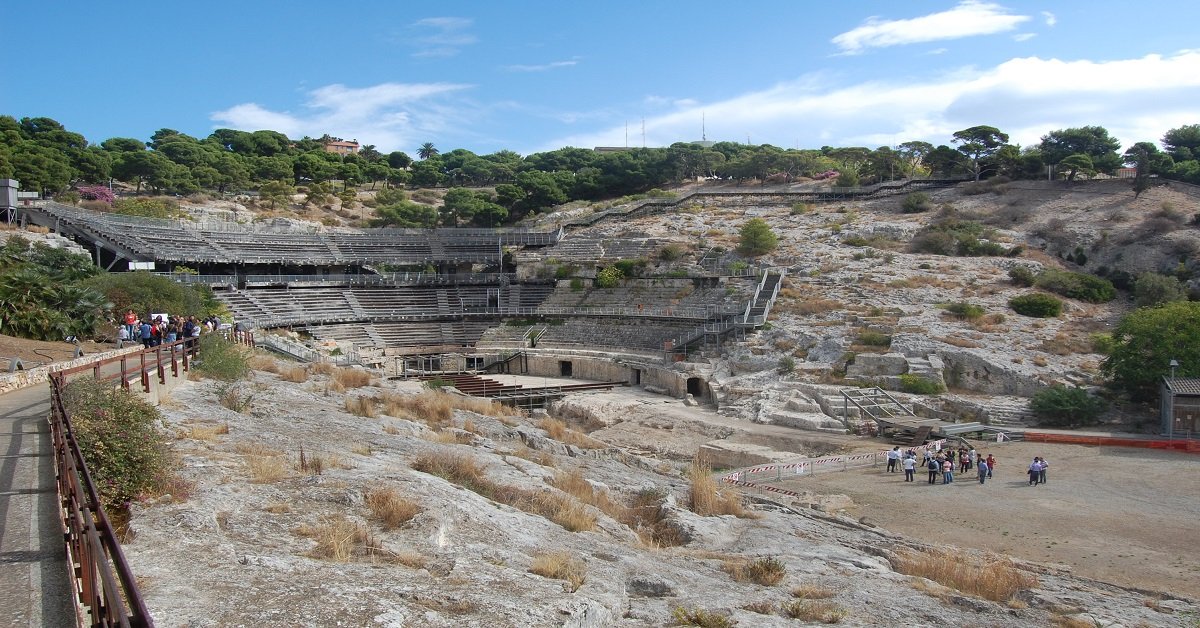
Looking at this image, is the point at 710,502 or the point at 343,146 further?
the point at 343,146

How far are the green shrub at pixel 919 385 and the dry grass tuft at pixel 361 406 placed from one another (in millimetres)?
22143

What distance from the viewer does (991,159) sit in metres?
67.4

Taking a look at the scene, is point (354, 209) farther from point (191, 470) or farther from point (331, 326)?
point (191, 470)

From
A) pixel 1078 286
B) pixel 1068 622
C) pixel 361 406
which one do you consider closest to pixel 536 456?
pixel 361 406

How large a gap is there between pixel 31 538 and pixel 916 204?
62.9 metres

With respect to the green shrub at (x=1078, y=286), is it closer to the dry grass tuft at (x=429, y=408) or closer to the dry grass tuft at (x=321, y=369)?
the dry grass tuft at (x=429, y=408)

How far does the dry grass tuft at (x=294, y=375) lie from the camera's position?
24.0 metres

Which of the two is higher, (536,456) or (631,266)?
(631,266)

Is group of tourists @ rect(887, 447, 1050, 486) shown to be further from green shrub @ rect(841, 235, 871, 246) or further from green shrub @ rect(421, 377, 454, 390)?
green shrub @ rect(841, 235, 871, 246)

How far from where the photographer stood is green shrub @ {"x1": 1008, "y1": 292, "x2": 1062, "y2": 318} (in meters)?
37.6

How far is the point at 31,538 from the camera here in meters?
6.53

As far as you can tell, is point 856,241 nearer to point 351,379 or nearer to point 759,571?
point 351,379

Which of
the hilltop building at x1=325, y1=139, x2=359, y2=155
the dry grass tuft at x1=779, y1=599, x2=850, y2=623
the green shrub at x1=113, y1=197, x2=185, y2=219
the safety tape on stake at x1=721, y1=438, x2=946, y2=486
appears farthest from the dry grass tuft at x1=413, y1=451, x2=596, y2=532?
the hilltop building at x1=325, y1=139, x2=359, y2=155

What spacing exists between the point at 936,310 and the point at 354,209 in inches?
2393
